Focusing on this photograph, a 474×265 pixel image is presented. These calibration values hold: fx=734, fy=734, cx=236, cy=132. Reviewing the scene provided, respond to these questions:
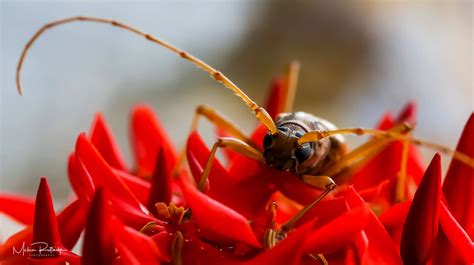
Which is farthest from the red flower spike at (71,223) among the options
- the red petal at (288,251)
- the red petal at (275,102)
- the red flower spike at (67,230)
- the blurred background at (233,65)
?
the blurred background at (233,65)

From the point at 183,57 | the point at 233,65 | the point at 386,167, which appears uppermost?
the point at 183,57

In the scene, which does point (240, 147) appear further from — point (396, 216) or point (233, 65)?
point (233, 65)

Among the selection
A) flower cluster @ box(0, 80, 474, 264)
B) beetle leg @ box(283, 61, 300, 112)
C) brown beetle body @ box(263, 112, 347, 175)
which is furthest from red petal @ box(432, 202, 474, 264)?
beetle leg @ box(283, 61, 300, 112)

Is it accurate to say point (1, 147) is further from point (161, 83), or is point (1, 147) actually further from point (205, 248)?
point (205, 248)

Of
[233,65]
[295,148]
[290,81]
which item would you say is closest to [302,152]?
[295,148]

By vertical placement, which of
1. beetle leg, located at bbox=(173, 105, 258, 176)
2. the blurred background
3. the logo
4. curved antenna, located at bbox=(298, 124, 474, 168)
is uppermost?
curved antenna, located at bbox=(298, 124, 474, 168)

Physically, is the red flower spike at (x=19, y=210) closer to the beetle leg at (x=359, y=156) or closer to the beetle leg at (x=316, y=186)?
the beetle leg at (x=316, y=186)

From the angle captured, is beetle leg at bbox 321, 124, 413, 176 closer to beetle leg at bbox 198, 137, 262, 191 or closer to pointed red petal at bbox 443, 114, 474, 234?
beetle leg at bbox 198, 137, 262, 191
